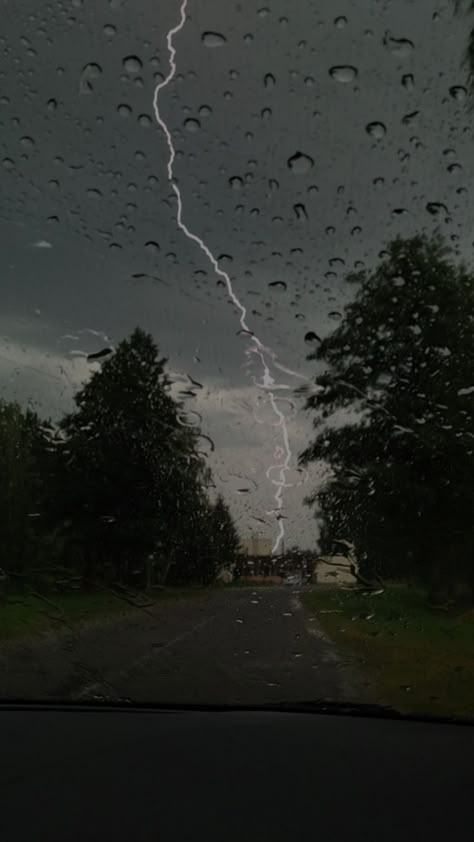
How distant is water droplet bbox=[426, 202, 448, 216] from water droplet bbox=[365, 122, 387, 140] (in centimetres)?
60

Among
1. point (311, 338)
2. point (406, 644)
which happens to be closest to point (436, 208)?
point (311, 338)

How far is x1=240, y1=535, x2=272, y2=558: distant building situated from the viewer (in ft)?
21.2

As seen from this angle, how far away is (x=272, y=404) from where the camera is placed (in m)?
6.34

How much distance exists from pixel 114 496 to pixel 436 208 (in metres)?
3.03

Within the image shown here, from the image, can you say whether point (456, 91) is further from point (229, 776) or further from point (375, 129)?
point (229, 776)

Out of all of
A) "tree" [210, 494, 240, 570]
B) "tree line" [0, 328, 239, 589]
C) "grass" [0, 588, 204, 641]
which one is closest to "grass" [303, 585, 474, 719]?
"tree" [210, 494, 240, 570]

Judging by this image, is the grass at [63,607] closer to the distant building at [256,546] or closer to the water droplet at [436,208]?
the distant building at [256,546]

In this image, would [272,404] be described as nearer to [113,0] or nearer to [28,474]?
[28,474]

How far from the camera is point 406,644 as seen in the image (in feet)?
20.5

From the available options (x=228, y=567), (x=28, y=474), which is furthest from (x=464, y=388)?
(x=28, y=474)

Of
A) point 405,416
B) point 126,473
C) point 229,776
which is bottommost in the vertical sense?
point 229,776

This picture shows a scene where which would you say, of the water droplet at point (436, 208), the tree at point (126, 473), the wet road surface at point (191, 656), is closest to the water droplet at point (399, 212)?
the water droplet at point (436, 208)

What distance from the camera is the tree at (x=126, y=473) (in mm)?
6430

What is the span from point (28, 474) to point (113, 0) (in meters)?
3.48
